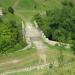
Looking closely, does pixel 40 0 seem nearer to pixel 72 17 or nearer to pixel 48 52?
pixel 72 17

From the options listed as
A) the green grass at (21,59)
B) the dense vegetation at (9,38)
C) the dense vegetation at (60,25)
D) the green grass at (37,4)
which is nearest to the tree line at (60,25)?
the dense vegetation at (60,25)

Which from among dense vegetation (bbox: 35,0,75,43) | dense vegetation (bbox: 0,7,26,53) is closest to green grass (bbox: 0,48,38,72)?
dense vegetation (bbox: 0,7,26,53)


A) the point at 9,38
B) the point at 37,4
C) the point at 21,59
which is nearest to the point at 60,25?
the point at 9,38

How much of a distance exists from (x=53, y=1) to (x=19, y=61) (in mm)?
59601

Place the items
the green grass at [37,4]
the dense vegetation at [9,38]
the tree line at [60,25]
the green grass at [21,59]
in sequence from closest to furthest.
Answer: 1. the green grass at [21,59]
2. the dense vegetation at [9,38]
3. the tree line at [60,25]
4. the green grass at [37,4]

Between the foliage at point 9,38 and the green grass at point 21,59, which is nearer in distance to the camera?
the green grass at point 21,59

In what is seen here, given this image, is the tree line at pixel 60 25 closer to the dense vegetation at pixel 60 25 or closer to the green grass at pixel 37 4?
the dense vegetation at pixel 60 25

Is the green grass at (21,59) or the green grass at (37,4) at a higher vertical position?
the green grass at (37,4)

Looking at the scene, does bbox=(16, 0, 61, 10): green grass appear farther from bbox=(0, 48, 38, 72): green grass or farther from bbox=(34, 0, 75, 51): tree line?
bbox=(0, 48, 38, 72): green grass

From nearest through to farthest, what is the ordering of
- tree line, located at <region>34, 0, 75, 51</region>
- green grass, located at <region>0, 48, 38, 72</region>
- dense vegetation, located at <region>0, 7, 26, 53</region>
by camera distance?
green grass, located at <region>0, 48, 38, 72</region> → dense vegetation, located at <region>0, 7, 26, 53</region> → tree line, located at <region>34, 0, 75, 51</region>

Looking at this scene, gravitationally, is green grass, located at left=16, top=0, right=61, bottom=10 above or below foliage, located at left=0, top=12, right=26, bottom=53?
above

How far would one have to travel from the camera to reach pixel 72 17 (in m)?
57.3

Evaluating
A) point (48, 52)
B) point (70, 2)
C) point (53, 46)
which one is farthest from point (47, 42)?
point (70, 2)

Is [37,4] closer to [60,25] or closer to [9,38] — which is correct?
[60,25]
